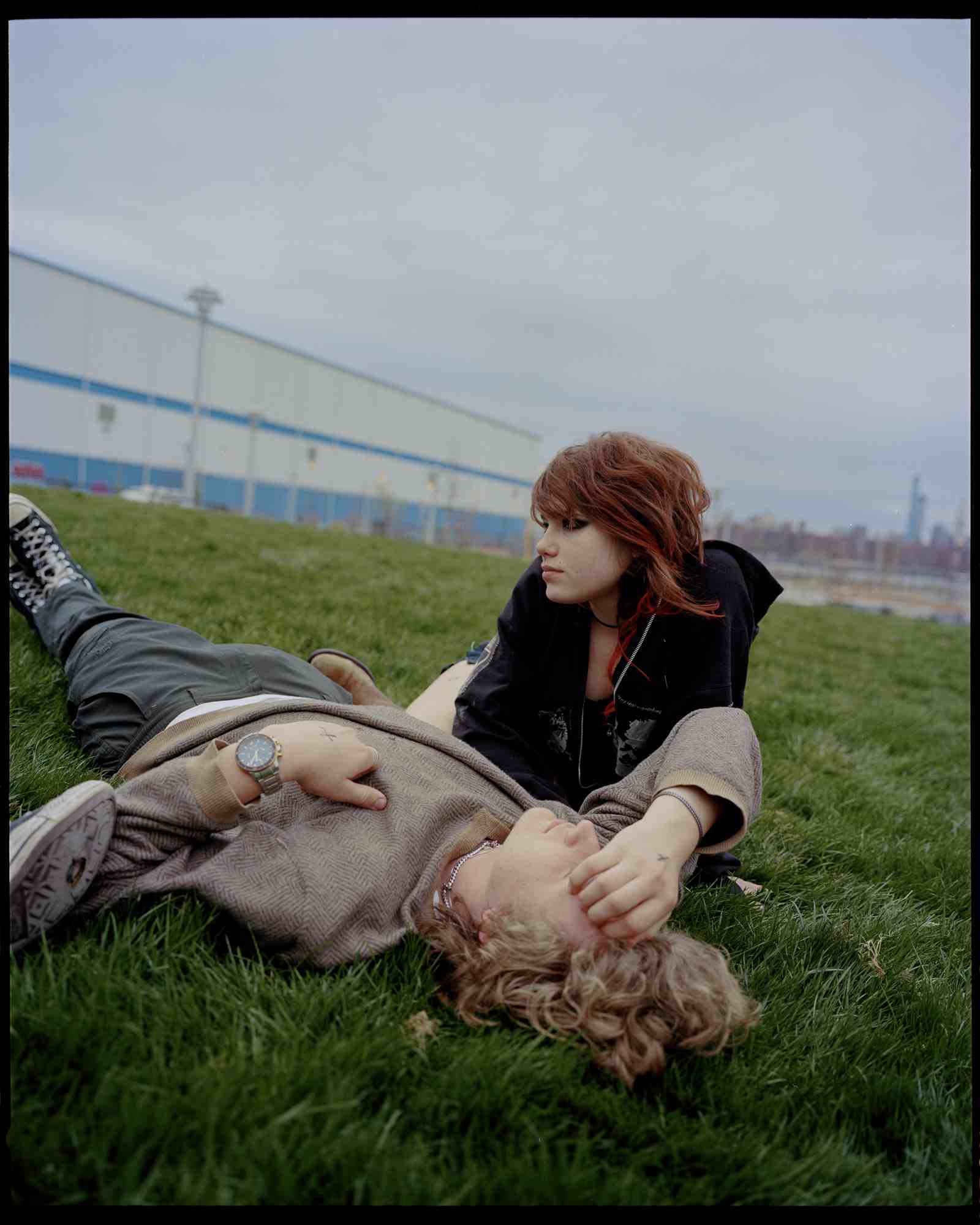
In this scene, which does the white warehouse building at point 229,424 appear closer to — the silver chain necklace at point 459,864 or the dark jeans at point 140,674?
the dark jeans at point 140,674

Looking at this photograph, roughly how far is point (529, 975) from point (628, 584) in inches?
47.6

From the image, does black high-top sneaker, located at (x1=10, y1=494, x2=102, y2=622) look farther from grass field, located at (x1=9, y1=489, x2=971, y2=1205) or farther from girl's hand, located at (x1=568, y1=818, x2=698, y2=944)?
girl's hand, located at (x1=568, y1=818, x2=698, y2=944)

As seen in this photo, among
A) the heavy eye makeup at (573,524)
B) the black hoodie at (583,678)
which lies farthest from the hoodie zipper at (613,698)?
the heavy eye makeup at (573,524)

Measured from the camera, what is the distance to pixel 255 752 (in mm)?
2041

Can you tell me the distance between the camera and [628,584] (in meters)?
2.63

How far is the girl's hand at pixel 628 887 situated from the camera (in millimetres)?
1797

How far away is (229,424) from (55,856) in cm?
3516

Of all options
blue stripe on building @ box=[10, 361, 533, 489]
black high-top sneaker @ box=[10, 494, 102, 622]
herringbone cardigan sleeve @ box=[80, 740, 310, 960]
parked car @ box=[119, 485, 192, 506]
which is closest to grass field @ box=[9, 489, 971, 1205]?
herringbone cardigan sleeve @ box=[80, 740, 310, 960]

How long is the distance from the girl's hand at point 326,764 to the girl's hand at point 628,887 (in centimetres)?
59

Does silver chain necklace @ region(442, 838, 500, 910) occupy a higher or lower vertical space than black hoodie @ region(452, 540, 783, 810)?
lower

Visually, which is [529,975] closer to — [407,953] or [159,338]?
[407,953]

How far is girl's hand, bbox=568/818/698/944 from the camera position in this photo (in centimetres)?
180

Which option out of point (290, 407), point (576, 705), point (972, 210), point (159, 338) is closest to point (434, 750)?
point (576, 705)

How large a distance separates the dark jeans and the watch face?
31.6 inches
